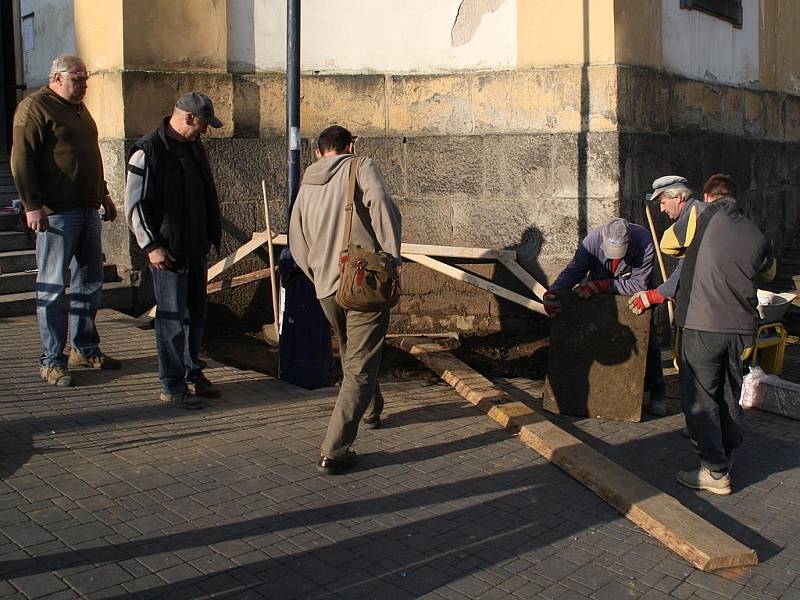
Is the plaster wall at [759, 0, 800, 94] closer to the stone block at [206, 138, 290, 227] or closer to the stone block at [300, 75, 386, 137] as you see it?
the stone block at [300, 75, 386, 137]

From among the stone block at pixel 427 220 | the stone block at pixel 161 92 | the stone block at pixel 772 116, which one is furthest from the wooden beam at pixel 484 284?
the stone block at pixel 772 116

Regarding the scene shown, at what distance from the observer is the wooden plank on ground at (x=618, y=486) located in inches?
170

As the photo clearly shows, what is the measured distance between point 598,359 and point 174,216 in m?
2.95

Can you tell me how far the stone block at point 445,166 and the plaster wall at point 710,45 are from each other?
2.14 m

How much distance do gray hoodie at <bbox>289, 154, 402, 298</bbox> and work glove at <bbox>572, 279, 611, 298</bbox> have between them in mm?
1835

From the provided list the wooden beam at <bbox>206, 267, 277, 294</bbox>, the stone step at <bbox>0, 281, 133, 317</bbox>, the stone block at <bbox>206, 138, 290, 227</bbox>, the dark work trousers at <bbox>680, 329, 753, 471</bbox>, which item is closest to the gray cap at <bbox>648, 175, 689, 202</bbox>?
the dark work trousers at <bbox>680, 329, 753, 471</bbox>

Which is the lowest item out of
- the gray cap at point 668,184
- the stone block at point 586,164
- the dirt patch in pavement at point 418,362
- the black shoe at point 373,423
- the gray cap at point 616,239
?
the black shoe at point 373,423

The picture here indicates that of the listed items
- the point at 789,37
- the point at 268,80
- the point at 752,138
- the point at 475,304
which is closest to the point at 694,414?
the point at 475,304

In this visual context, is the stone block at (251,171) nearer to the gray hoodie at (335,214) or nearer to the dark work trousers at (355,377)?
the gray hoodie at (335,214)

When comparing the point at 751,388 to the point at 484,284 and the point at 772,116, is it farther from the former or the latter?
the point at 772,116

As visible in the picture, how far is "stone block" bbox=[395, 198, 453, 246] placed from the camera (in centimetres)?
910

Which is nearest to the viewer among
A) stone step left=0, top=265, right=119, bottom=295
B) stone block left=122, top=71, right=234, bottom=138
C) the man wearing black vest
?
the man wearing black vest

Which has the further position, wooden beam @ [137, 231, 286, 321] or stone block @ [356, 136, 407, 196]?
stone block @ [356, 136, 407, 196]

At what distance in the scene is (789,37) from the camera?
39.3 ft
